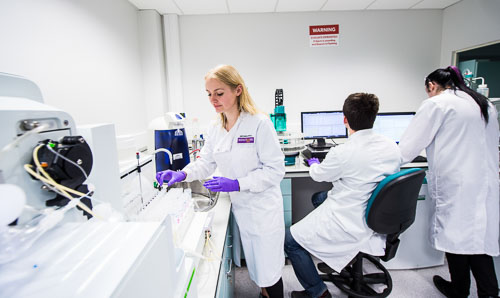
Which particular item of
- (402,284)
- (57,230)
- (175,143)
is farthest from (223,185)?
(402,284)

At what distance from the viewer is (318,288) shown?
1.51 meters

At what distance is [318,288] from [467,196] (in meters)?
1.11

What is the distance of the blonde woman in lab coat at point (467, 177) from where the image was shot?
145 centimetres

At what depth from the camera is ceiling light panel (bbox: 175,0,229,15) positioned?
2334 mm

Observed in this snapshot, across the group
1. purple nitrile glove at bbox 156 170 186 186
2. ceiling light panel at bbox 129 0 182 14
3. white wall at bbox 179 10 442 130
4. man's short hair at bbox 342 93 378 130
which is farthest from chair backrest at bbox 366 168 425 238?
ceiling light panel at bbox 129 0 182 14

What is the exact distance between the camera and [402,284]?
1780 mm

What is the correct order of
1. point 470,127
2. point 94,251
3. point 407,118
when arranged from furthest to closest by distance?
point 407,118 → point 470,127 → point 94,251

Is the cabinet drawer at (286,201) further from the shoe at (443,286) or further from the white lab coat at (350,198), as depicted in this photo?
the shoe at (443,286)

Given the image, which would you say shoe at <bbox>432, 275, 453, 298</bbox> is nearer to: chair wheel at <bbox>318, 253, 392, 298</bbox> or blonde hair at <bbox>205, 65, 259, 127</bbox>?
chair wheel at <bbox>318, 253, 392, 298</bbox>

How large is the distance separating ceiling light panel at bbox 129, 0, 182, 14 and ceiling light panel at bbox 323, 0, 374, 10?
1.63 m

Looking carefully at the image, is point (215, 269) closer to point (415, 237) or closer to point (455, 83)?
point (415, 237)

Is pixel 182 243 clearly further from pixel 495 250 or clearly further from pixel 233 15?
pixel 233 15

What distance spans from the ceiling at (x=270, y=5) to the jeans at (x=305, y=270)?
2.32 m

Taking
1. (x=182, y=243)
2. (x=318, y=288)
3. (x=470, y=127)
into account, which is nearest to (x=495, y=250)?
(x=470, y=127)
